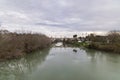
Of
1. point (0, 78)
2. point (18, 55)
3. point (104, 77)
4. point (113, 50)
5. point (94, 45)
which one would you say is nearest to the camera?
point (0, 78)

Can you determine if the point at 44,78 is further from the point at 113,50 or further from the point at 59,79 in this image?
the point at 113,50

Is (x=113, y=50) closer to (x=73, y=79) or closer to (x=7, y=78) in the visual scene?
(x=73, y=79)

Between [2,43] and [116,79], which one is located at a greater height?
[2,43]

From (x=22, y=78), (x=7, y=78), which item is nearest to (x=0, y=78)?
(x=7, y=78)

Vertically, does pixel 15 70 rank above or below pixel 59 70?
above

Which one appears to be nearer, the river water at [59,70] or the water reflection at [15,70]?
the water reflection at [15,70]

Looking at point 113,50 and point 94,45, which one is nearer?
point 113,50

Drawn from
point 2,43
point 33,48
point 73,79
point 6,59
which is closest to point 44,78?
point 73,79

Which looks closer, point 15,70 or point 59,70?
point 15,70

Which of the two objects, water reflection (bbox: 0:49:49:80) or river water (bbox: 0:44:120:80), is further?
river water (bbox: 0:44:120:80)

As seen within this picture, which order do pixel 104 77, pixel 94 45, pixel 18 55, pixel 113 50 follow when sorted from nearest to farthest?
pixel 104 77 → pixel 18 55 → pixel 113 50 → pixel 94 45
